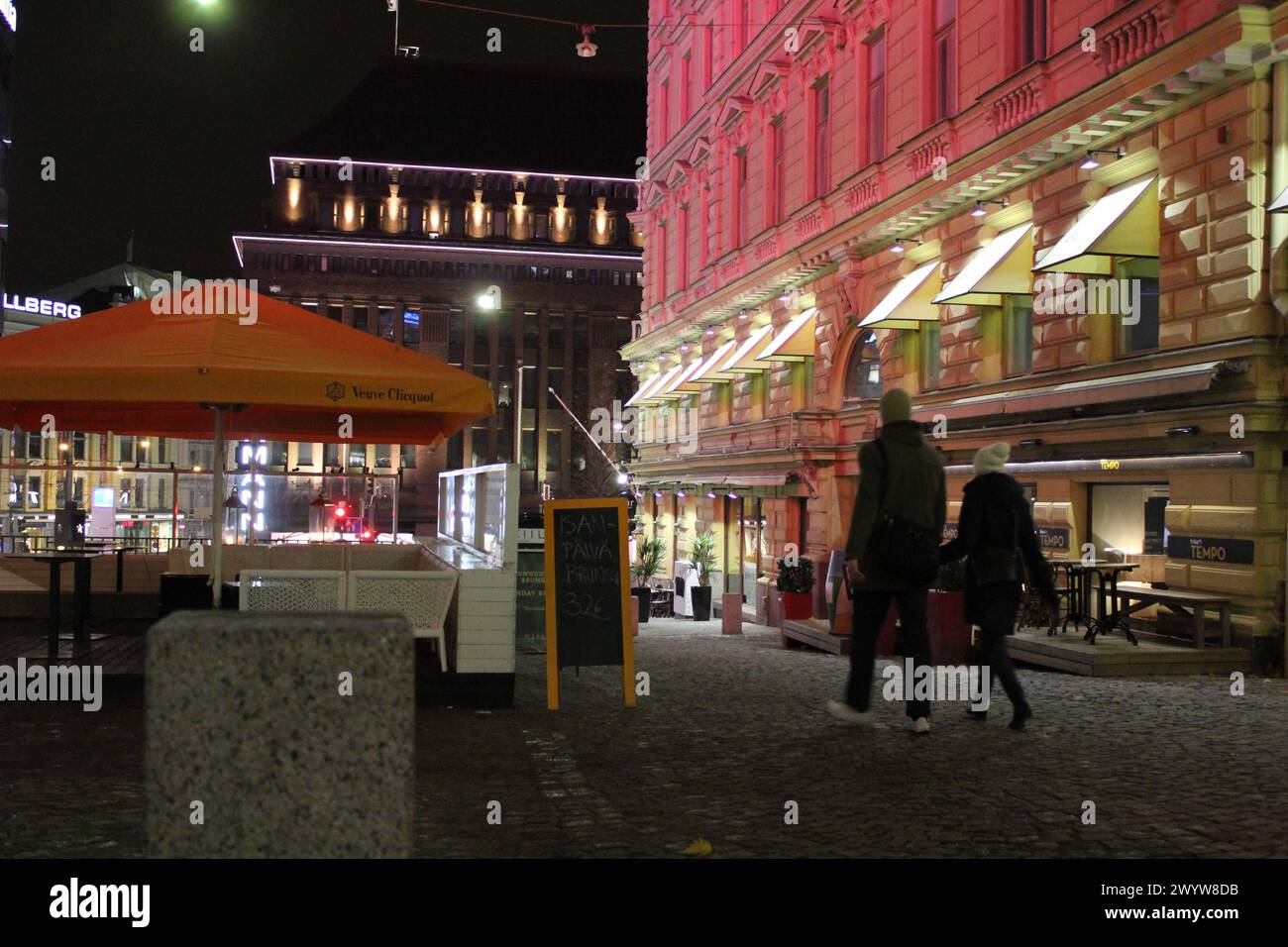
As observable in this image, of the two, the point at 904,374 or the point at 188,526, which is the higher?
the point at 904,374

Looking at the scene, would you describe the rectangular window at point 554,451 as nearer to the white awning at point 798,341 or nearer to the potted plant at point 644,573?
the potted plant at point 644,573

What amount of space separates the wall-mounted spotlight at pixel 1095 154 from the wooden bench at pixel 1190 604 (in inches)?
222

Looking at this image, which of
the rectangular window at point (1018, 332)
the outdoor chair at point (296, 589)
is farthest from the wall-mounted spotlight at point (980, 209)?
the outdoor chair at point (296, 589)

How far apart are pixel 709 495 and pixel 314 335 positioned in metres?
25.1

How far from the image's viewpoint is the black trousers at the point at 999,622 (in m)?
8.55

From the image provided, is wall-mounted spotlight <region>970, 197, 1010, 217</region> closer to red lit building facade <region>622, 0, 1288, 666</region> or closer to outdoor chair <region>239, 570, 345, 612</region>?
red lit building facade <region>622, 0, 1288, 666</region>

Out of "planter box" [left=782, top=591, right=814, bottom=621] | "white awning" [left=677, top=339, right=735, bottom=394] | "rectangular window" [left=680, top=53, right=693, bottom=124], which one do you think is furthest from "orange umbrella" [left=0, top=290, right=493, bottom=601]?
"rectangular window" [left=680, top=53, right=693, bottom=124]

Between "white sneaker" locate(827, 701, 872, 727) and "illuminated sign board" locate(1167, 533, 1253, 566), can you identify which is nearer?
"white sneaker" locate(827, 701, 872, 727)

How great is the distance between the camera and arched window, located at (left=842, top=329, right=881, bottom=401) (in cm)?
2484

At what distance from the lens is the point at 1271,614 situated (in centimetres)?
1312

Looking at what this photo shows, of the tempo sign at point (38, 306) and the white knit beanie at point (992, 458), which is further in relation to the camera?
the tempo sign at point (38, 306)

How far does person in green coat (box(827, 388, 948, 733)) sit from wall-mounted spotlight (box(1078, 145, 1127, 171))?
31.7 ft
